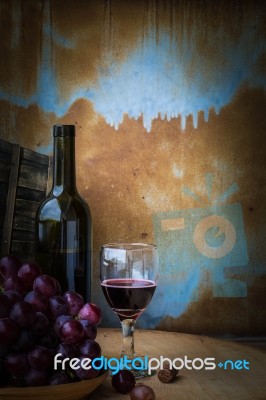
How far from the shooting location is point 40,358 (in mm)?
885

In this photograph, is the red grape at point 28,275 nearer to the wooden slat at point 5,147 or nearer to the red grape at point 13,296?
the red grape at point 13,296

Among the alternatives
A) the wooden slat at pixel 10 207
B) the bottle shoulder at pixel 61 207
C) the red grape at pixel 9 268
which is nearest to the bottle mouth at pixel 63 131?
the bottle shoulder at pixel 61 207

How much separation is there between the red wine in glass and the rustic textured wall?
2.32 feet

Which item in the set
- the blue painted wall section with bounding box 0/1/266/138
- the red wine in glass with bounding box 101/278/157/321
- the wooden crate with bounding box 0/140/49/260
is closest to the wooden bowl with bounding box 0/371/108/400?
the red wine in glass with bounding box 101/278/157/321

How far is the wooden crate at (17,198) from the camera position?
1.52 meters

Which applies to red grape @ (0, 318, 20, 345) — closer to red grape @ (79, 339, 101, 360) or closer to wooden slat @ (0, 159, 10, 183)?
red grape @ (79, 339, 101, 360)

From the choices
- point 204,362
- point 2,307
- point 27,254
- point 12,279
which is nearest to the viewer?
point 2,307

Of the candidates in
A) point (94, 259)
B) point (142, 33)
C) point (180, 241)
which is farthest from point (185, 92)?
point (94, 259)

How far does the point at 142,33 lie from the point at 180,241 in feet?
2.13

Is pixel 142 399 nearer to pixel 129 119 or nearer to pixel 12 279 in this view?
pixel 12 279

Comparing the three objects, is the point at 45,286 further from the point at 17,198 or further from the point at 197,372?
the point at 17,198

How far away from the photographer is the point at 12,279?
3.39ft

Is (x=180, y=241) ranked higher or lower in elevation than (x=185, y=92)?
lower

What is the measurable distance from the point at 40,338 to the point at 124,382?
0.54 ft
